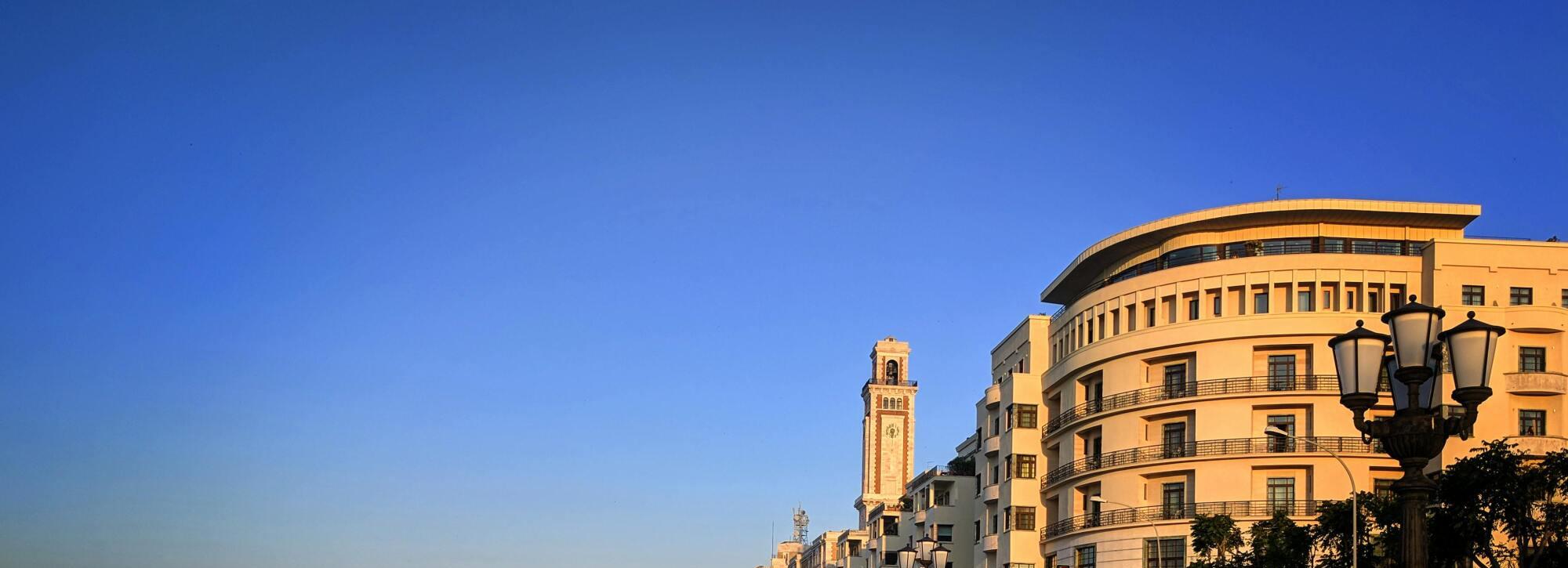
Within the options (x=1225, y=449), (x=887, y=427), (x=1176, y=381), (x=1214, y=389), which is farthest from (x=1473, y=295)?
(x=887, y=427)

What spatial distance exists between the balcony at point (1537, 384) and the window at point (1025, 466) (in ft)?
72.2

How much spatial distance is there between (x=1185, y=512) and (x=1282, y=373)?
22.0ft

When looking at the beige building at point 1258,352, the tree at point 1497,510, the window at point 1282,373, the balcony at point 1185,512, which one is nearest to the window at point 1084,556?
the beige building at point 1258,352

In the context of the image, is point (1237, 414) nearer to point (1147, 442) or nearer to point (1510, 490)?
point (1147, 442)

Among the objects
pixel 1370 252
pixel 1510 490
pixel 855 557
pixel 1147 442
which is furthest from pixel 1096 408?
pixel 855 557

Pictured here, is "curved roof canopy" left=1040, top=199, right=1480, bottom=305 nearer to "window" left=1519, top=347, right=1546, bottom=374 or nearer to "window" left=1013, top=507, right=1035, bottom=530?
"window" left=1519, top=347, right=1546, bottom=374

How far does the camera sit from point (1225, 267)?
6300cm

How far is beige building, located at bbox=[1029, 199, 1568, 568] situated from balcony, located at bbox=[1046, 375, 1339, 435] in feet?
0.22

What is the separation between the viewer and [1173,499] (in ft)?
210

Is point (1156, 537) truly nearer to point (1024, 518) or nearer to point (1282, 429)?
point (1282, 429)

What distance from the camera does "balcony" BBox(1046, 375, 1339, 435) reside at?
61250mm

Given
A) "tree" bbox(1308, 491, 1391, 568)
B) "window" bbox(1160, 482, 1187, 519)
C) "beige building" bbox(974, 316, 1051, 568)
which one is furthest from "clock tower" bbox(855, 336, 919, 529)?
"tree" bbox(1308, 491, 1391, 568)

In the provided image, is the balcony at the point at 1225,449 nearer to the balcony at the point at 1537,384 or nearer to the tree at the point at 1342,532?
the balcony at the point at 1537,384

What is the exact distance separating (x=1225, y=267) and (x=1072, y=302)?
10.1 m
